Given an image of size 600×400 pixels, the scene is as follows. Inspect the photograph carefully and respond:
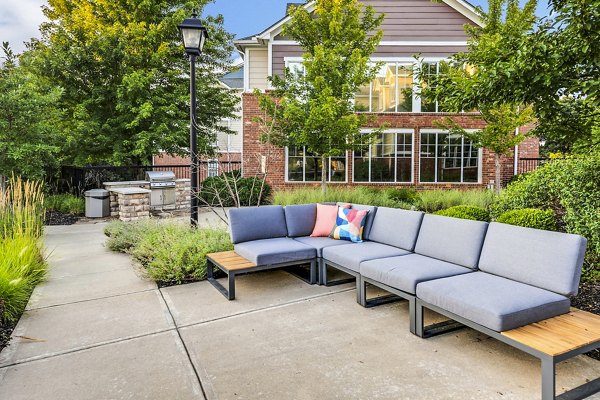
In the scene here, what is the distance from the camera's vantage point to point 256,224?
513 centimetres

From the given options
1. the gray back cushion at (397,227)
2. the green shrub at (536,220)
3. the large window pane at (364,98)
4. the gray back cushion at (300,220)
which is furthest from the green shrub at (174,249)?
the large window pane at (364,98)

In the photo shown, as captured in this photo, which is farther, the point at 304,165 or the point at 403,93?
the point at 304,165

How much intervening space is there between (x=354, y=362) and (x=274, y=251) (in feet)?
5.91

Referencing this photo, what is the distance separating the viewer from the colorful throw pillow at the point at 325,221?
207 inches

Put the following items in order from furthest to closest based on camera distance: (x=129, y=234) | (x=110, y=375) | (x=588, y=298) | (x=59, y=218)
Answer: (x=59, y=218), (x=129, y=234), (x=588, y=298), (x=110, y=375)

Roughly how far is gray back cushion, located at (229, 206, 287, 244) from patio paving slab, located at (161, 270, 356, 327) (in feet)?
1.73

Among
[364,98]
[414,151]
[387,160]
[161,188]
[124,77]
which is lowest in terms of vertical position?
[161,188]

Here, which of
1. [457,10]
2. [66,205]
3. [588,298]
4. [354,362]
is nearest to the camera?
[354,362]

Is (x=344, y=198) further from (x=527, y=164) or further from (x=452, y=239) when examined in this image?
(x=527, y=164)

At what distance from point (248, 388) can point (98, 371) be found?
112 cm

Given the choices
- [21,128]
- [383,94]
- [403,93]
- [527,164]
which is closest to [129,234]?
[21,128]

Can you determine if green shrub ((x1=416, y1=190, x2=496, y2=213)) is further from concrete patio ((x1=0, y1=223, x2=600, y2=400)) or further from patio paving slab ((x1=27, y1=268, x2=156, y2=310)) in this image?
patio paving slab ((x1=27, y1=268, x2=156, y2=310))

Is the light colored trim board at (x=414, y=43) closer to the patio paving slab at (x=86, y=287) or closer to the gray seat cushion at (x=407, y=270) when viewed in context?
the patio paving slab at (x=86, y=287)

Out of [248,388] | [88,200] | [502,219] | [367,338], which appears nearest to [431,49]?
[502,219]
